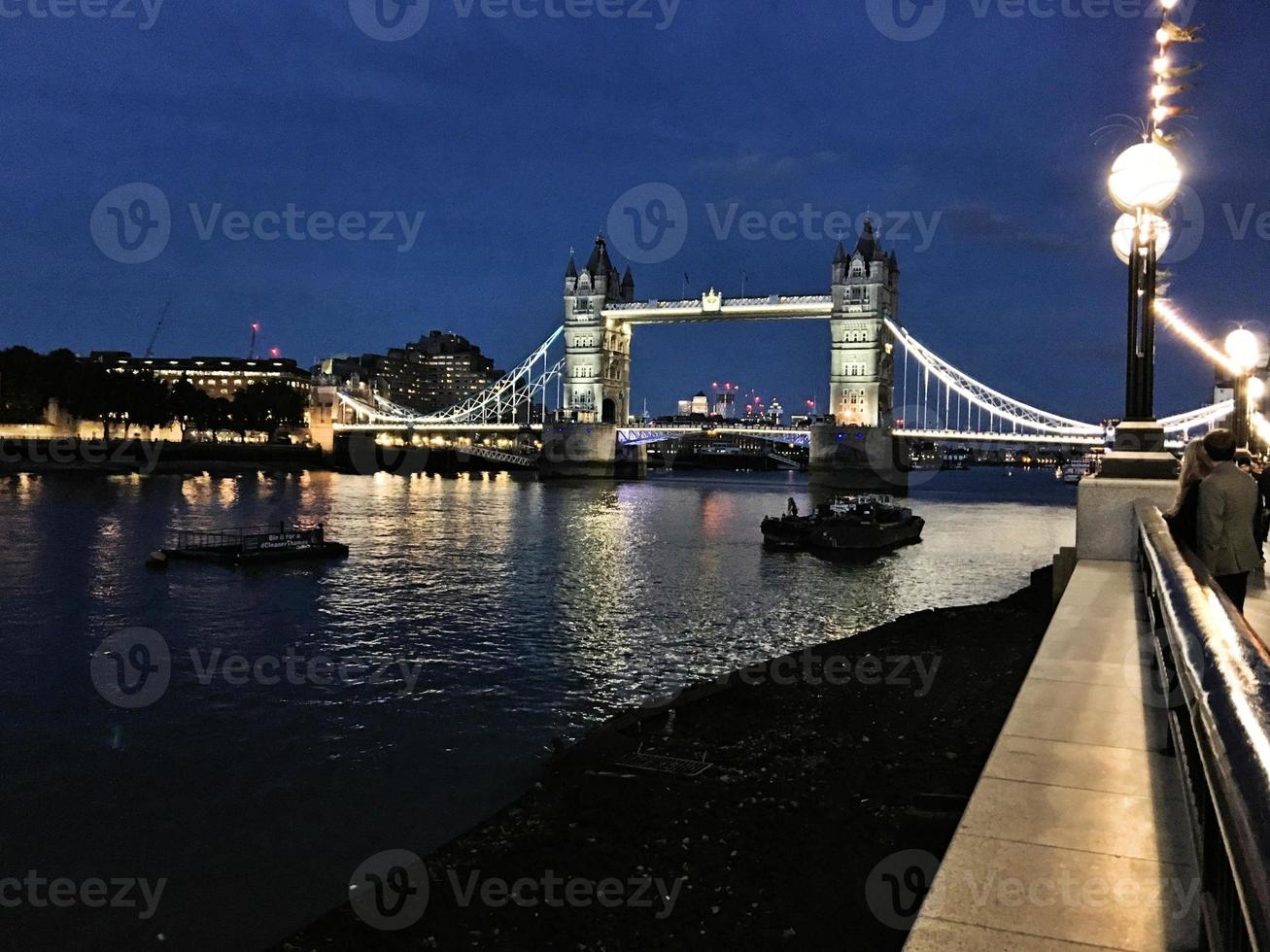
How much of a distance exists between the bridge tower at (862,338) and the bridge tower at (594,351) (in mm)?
24733

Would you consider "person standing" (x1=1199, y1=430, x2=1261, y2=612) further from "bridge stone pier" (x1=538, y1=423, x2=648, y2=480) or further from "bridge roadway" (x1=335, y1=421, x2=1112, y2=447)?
"bridge stone pier" (x1=538, y1=423, x2=648, y2=480)

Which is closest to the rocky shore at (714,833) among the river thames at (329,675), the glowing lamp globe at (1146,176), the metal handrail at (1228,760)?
the river thames at (329,675)

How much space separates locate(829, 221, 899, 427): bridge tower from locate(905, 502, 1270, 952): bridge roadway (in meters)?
86.4

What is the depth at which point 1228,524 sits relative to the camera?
596cm

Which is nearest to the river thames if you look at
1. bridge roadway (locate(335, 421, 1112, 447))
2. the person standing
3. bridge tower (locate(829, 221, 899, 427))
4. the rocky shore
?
the rocky shore

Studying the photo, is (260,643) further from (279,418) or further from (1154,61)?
(279,418)

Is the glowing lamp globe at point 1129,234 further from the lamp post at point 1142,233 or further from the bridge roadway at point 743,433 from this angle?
the bridge roadway at point 743,433

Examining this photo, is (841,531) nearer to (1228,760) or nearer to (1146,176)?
(1146,176)

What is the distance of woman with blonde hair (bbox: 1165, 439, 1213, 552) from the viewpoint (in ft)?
21.2

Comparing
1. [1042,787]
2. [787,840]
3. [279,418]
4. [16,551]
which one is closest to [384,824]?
[787,840]

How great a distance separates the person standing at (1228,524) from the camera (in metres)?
5.91

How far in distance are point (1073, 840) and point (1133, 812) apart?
1.41 feet

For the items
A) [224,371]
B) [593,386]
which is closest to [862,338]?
[593,386]

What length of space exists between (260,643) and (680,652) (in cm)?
793
